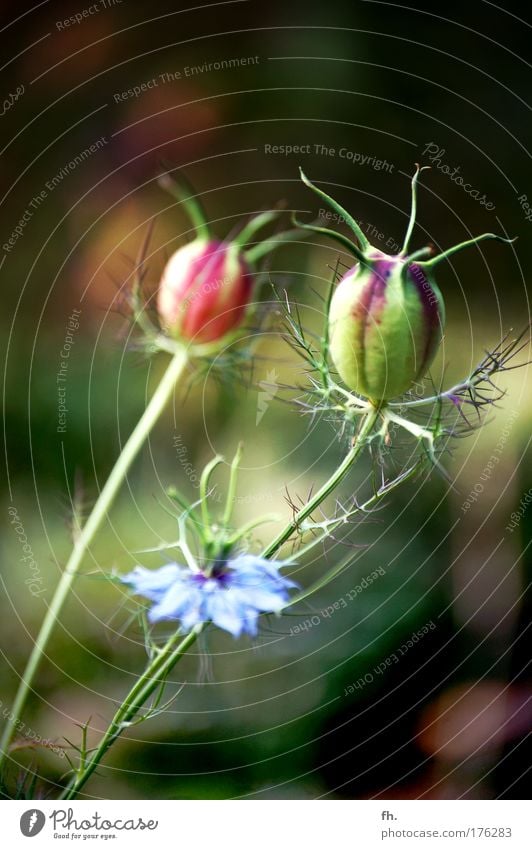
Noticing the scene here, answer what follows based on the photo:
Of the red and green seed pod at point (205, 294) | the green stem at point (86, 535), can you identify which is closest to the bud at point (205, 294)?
the red and green seed pod at point (205, 294)

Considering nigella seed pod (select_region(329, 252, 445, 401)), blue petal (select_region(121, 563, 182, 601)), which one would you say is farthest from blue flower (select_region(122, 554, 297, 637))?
nigella seed pod (select_region(329, 252, 445, 401))

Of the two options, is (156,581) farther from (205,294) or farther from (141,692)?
(205,294)

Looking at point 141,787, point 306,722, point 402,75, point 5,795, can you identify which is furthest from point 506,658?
point 402,75

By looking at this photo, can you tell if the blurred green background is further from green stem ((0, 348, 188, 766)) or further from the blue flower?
the blue flower

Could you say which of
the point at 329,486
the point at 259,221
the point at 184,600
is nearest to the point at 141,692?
the point at 184,600

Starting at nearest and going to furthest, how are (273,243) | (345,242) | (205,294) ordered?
(345,242)
(205,294)
(273,243)

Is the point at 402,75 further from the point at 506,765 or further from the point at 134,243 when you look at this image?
the point at 506,765

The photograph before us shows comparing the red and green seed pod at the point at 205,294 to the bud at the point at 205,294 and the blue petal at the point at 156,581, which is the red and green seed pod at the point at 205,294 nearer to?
the bud at the point at 205,294
